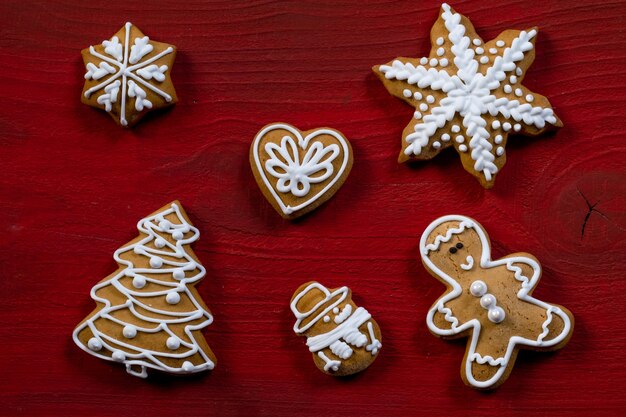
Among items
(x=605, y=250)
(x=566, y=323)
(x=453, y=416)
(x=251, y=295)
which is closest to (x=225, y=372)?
(x=251, y=295)

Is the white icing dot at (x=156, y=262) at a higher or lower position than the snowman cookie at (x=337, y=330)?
higher

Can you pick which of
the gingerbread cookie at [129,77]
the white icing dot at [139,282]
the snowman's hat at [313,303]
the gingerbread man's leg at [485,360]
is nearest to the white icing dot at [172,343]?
the white icing dot at [139,282]

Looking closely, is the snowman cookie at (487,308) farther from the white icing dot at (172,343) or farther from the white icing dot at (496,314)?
the white icing dot at (172,343)

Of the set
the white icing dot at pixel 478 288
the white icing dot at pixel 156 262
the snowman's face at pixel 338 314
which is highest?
the white icing dot at pixel 156 262

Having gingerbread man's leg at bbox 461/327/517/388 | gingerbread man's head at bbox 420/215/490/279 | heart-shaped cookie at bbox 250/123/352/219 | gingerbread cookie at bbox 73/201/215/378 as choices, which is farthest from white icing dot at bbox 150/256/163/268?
gingerbread man's leg at bbox 461/327/517/388

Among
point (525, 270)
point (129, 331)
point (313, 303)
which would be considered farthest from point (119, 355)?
point (525, 270)

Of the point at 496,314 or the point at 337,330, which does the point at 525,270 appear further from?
the point at 337,330

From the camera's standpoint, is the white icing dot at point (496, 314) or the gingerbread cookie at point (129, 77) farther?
the gingerbread cookie at point (129, 77)
